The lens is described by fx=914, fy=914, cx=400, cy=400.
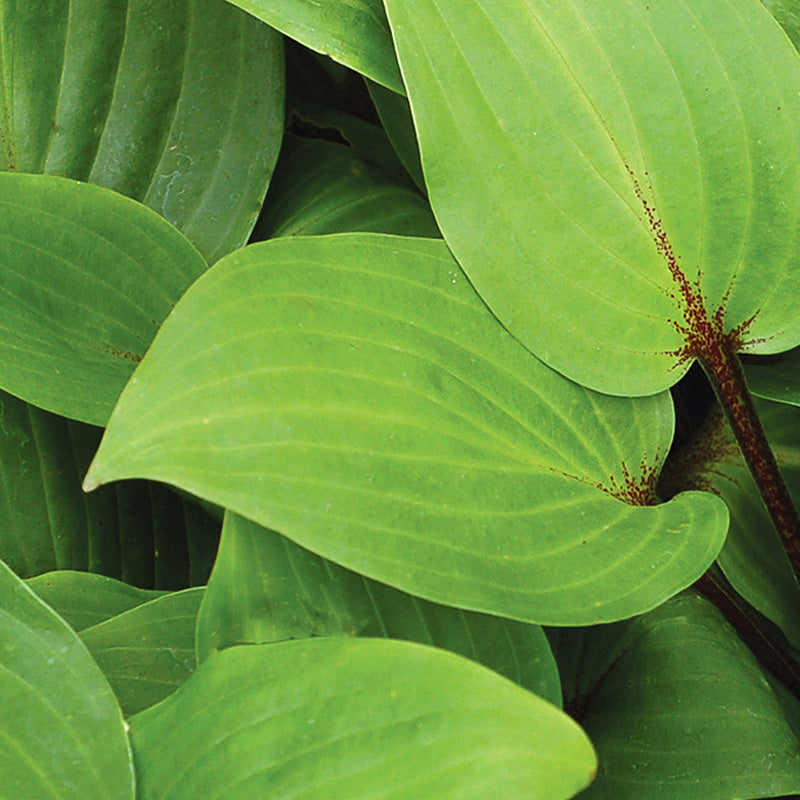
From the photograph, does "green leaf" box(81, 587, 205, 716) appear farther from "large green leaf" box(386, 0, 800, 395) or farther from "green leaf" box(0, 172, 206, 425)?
"large green leaf" box(386, 0, 800, 395)

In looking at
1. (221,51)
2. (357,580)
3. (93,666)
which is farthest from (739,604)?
(221,51)

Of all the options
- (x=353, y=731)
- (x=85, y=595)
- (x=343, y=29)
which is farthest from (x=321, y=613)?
(x=343, y=29)

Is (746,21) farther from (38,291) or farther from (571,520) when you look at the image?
(38,291)

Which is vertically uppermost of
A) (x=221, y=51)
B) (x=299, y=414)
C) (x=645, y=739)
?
(x=221, y=51)

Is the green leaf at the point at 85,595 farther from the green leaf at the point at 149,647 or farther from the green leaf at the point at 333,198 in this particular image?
the green leaf at the point at 333,198

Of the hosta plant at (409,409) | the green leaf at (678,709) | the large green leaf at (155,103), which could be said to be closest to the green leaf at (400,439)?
the hosta plant at (409,409)
